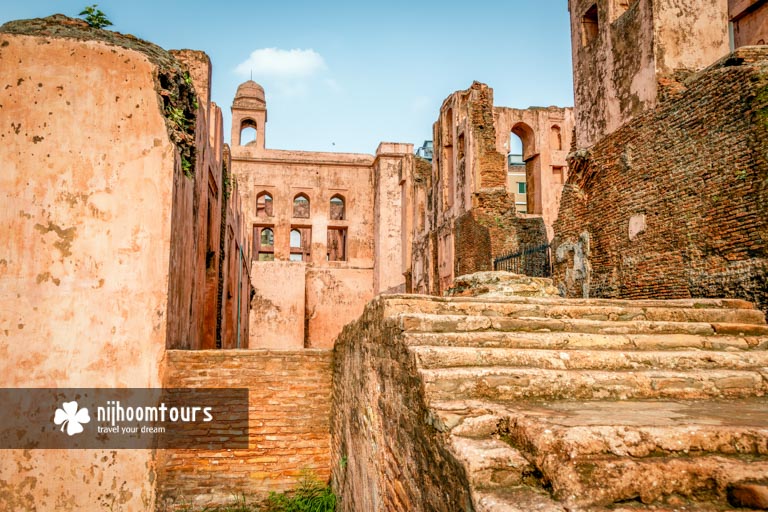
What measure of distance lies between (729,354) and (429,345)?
6.75 ft

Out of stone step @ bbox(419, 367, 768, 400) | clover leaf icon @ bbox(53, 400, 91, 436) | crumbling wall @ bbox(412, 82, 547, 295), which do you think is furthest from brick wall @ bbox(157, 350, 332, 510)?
crumbling wall @ bbox(412, 82, 547, 295)

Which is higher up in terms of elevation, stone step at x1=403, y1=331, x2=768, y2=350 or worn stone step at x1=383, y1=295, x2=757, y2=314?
worn stone step at x1=383, y1=295, x2=757, y2=314

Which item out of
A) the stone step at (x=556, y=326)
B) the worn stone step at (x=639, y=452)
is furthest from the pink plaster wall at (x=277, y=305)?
the worn stone step at (x=639, y=452)

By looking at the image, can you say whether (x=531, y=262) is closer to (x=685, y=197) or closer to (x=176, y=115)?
(x=685, y=197)

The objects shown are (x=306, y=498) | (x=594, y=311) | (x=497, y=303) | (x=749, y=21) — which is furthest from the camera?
(x=749, y=21)

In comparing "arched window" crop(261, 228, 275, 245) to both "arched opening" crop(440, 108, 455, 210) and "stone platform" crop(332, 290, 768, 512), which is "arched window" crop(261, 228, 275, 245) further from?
"stone platform" crop(332, 290, 768, 512)

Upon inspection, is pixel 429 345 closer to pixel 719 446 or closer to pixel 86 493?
pixel 719 446

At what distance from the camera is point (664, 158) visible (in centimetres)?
704

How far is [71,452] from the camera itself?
5480 millimetres

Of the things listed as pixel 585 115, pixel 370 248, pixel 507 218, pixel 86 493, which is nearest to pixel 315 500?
pixel 86 493

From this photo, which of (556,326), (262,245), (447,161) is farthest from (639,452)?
(262,245)

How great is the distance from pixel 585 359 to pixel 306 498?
387cm

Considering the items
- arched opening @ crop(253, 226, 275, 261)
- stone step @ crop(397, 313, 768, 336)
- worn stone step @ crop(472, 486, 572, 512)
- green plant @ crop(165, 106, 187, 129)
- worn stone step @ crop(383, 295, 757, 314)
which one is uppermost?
arched opening @ crop(253, 226, 275, 261)

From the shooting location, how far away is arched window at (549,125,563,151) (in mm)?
19438
